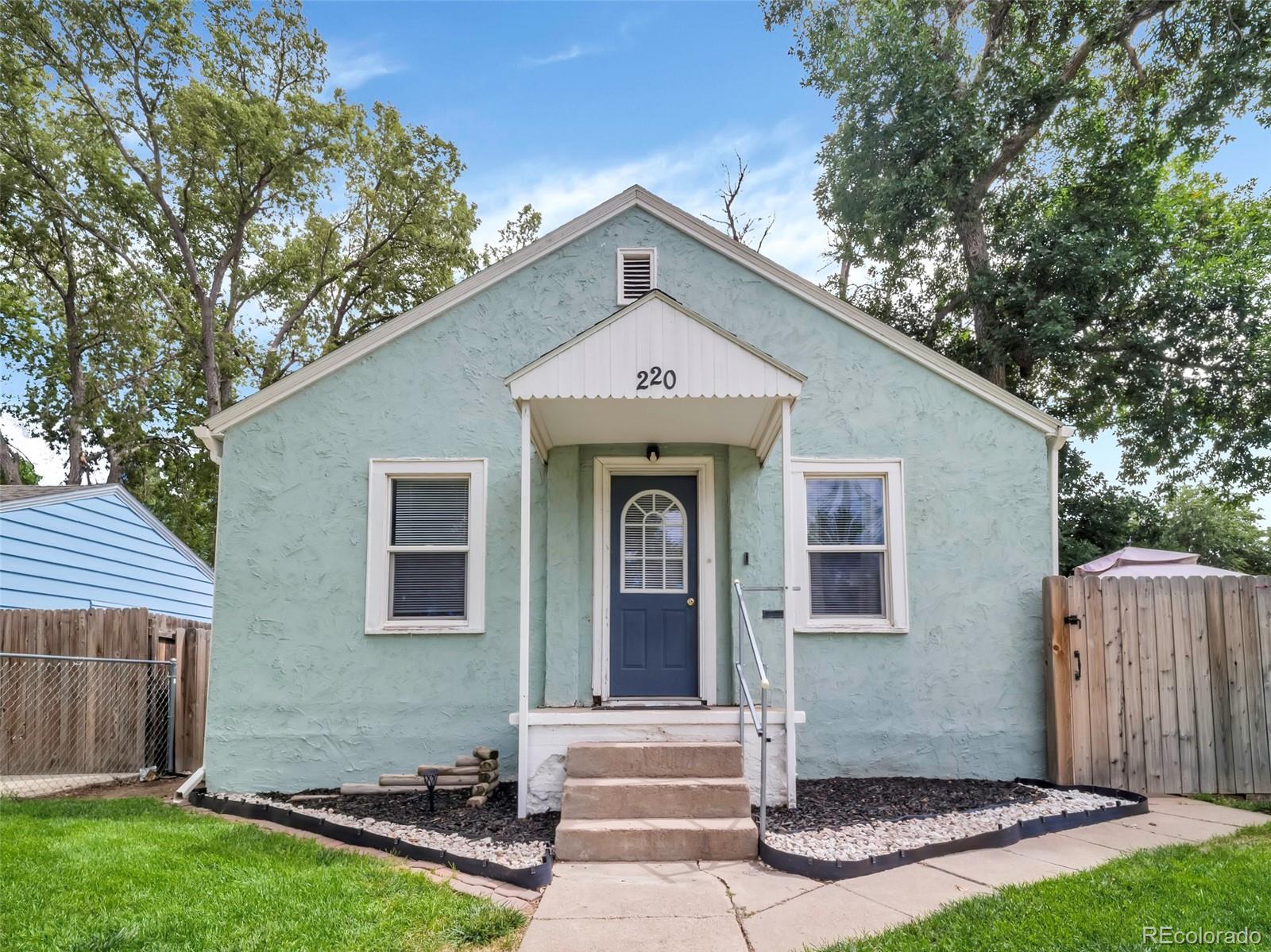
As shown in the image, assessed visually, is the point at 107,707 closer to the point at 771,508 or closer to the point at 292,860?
the point at 292,860

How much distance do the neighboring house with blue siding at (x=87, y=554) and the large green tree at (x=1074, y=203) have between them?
12.8 meters

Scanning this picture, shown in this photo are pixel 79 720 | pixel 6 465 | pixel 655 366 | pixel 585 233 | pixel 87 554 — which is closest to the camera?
pixel 655 366

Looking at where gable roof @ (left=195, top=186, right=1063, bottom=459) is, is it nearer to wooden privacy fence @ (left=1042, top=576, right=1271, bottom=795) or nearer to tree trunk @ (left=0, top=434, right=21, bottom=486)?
wooden privacy fence @ (left=1042, top=576, right=1271, bottom=795)

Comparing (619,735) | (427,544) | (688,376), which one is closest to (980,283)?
(688,376)

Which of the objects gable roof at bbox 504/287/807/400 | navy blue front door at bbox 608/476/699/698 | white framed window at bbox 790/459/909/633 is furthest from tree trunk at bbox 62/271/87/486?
white framed window at bbox 790/459/909/633

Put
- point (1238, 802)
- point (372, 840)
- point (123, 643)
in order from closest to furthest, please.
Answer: point (372, 840)
point (1238, 802)
point (123, 643)

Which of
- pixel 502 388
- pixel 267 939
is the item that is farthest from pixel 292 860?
pixel 502 388

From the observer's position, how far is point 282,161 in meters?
15.6

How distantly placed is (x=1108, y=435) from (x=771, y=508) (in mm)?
9871

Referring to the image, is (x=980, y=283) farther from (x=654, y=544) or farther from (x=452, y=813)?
(x=452, y=813)

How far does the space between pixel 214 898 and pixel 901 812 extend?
4.26 m

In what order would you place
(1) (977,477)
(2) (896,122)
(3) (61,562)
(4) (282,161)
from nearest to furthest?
(1) (977,477) < (3) (61,562) < (2) (896,122) < (4) (282,161)

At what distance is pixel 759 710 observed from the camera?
6031mm

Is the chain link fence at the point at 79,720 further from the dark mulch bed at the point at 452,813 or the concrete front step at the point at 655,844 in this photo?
the concrete front step at the point at 655,844
